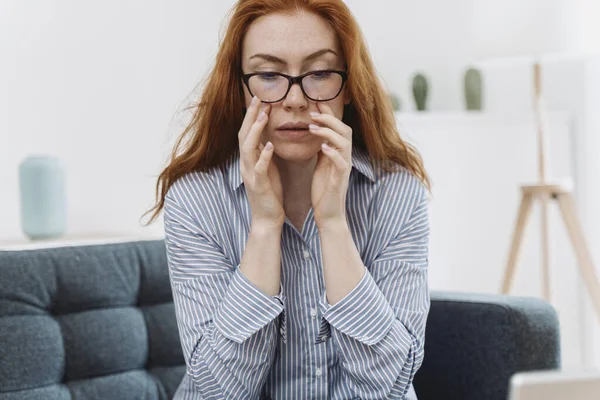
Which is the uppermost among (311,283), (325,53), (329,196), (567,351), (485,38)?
(485,38)

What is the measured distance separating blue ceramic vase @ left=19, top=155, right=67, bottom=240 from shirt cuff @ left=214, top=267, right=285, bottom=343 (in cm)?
85

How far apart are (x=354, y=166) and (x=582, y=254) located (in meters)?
1.58

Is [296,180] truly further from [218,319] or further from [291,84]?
[218,319]

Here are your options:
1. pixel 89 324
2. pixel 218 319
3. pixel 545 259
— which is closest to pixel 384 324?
pixel 218 319

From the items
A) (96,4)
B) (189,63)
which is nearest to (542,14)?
(189,63)

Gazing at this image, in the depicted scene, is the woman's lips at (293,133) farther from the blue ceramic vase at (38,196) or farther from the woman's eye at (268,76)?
the blue ceramic vase at (38,196)

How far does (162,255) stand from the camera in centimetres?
190

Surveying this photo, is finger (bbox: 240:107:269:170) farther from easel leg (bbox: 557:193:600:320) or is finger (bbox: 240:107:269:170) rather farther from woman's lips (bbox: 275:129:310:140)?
easel leg (bbox: 557:193:600:320)

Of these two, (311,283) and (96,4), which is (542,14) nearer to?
(96,4)

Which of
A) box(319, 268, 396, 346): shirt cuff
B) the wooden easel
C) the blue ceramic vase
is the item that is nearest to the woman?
box(319, 268, 396, 346): shirt cuff

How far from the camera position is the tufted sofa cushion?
160 cm

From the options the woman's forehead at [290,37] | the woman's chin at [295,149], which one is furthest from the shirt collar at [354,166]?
the woman's forehead at [290,37]

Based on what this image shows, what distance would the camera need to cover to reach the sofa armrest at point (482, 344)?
1.66 m

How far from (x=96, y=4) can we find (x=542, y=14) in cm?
153
